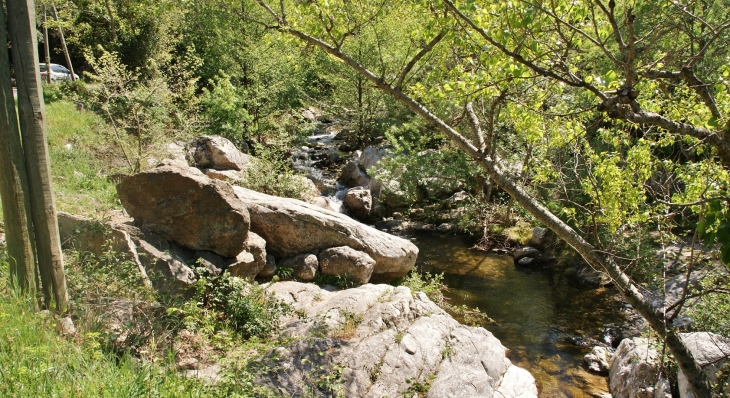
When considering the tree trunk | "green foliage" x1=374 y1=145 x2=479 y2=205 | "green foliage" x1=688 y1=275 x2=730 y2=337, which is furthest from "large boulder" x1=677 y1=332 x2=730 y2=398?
"green foliage" x1=374 y1=145 x2=479 y2=205

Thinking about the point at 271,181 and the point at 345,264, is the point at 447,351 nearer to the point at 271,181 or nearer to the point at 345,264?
the point at 345,264

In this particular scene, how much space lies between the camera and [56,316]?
4332mm

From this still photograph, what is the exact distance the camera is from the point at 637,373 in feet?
23.7

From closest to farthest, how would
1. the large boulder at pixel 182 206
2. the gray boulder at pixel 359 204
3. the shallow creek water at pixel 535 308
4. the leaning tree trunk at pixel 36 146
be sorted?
the leaning tree trunk at pixel 36 146 < the large boulder at pixel 182 206 < the shallow creek water at pixel 535 308 < the gray boulder at pixel 359 204

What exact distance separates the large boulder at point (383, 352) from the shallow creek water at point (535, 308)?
61.5 inches

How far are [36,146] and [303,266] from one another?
557cm

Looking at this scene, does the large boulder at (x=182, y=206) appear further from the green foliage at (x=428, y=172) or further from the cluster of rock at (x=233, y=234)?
the green foliage at (x=428, y=172)

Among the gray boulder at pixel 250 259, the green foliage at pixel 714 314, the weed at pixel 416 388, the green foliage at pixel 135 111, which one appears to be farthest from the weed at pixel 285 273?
the green foliage at pixel 714 314

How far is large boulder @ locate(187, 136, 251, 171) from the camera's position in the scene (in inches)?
632

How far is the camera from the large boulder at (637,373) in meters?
6.62

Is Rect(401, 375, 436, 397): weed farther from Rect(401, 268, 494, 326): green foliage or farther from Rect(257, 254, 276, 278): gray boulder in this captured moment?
Rect(401, 268, 494, 326): green foliage

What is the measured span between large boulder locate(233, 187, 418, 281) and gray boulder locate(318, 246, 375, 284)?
0.33 m

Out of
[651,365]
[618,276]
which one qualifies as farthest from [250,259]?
[651,365]

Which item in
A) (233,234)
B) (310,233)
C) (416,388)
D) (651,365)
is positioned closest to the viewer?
(416,388)
